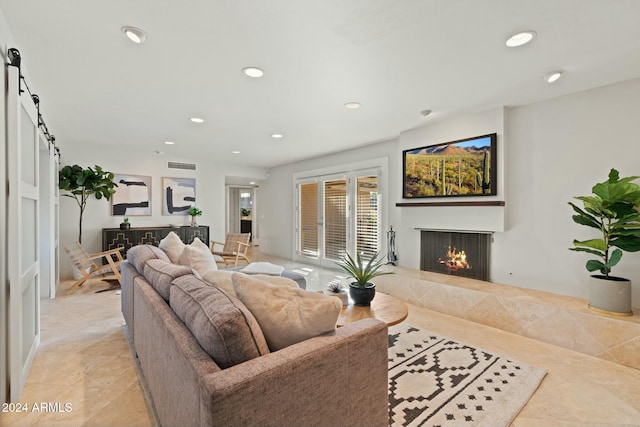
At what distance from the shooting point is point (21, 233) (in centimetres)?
207

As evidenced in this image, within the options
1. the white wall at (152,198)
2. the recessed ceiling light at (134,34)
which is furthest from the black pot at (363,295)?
the white wall at (152,198)

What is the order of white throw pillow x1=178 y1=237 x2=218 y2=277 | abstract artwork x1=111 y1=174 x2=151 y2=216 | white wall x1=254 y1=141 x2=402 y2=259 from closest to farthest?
white throw pillow x1=178 y1=237 x2=218 y2=277, white wall x1=254 y1=141 x2=402 y2=259, abstract artwork x1=111 y1=174 x2=151 y2=216

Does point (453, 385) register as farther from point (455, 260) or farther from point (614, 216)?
point (455, 260)

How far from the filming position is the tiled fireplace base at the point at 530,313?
8.36 ft

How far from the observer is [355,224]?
5676mm

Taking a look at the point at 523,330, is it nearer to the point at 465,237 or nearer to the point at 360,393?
the point at 465,237

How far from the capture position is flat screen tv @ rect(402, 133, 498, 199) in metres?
3.66

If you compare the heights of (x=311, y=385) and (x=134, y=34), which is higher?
(x=134, y=34)

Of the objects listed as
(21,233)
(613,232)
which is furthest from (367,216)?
(21,233)

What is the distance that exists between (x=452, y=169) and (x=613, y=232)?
171 cm

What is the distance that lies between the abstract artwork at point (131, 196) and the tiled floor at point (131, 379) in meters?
2.84

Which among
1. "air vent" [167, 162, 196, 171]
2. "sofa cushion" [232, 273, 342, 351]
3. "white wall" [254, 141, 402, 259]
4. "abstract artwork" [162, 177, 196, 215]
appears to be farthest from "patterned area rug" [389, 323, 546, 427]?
"air vent" [167, 162, 196, 171]

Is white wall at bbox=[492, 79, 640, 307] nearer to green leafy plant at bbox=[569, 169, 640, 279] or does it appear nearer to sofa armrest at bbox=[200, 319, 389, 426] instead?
green leafy plant at bbox=[569, 169, 640, 279]

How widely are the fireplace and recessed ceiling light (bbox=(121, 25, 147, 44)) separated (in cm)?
384
